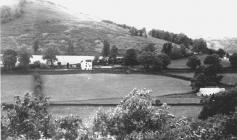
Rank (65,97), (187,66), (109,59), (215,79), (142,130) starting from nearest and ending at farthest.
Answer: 1. (142,130)
2. (65,97)
3. (215,79)
4. (187,66)
5. (109,59)

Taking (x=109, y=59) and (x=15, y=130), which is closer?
(x=15, y=130)

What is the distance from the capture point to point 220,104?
269 feet

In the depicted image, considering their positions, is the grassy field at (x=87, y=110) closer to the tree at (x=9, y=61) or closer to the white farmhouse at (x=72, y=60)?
the tree at (x=9, y=61)

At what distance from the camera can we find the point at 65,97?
9975 centimetres

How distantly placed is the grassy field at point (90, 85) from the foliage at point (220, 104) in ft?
72.0

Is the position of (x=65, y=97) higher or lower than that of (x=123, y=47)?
lower

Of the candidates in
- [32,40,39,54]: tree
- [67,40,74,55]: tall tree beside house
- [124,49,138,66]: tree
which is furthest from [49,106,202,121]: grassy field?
[32,40,39,54]: tree

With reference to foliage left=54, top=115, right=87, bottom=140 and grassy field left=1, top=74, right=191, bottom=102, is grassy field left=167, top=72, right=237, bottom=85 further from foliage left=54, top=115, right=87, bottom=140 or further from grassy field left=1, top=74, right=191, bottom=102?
foliage left=54, top=115, right=87, bottom=140

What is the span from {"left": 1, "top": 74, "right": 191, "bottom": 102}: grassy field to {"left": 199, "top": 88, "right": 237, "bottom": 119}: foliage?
22.0 m

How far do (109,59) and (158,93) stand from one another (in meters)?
43.8

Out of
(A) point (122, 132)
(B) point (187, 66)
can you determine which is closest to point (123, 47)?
(B) point (187, 66)

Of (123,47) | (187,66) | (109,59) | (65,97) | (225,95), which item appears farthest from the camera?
(123,47)

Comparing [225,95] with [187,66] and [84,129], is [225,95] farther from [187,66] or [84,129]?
[187,66]

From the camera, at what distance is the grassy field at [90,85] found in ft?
338
